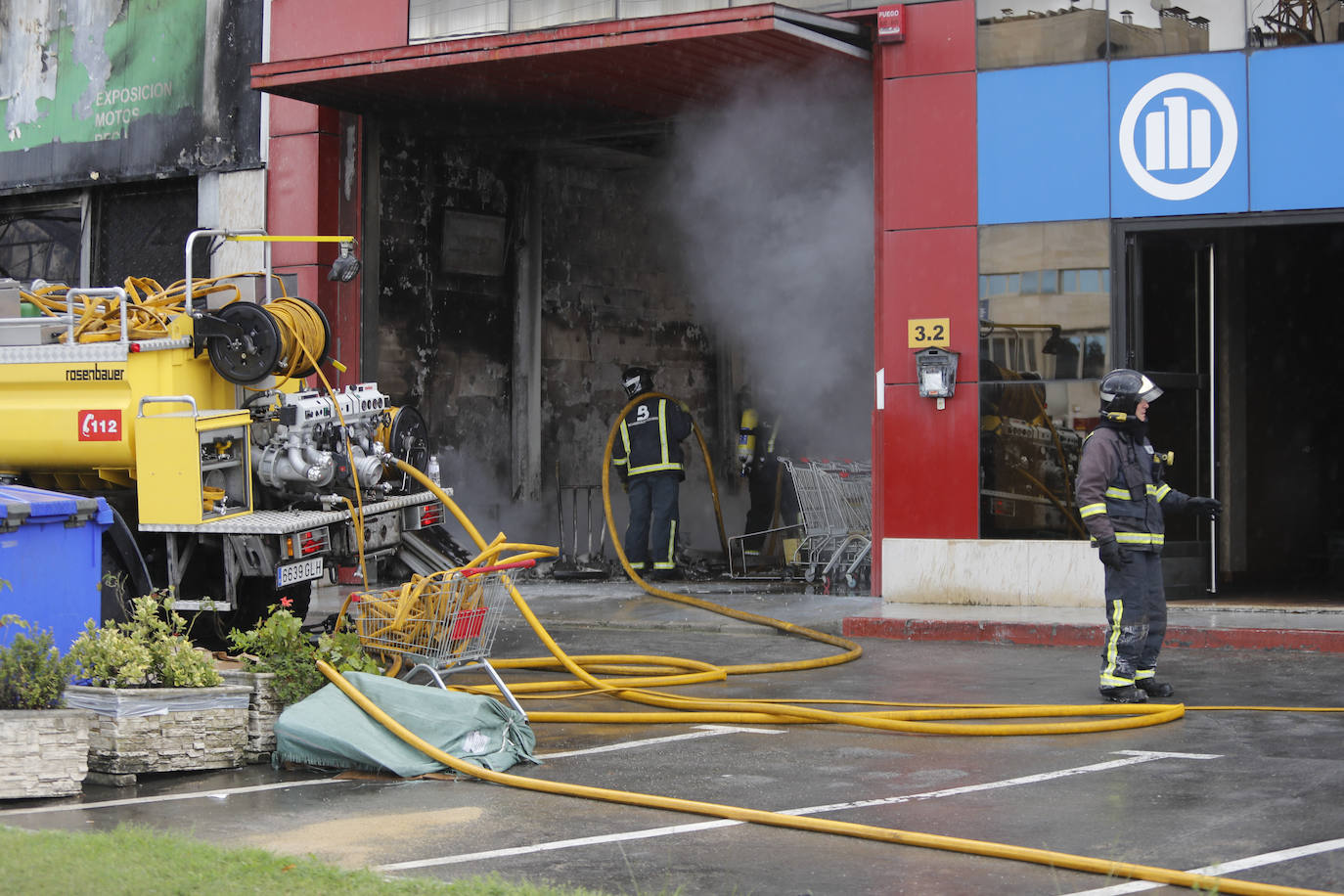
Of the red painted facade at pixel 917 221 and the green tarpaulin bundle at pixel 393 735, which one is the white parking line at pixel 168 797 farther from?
the red painted facade at pixel 917 221

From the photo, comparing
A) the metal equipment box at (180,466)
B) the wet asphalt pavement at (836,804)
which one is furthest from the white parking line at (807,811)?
the metal equipment box at (180,466)

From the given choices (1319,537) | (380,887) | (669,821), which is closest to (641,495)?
(1319,537)

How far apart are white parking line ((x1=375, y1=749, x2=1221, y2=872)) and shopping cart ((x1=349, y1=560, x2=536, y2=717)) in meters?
2.05

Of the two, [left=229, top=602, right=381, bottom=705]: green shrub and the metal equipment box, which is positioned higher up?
the metal equipment box

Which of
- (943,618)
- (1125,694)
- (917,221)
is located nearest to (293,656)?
(1125,694)

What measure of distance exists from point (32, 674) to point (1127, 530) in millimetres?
5872

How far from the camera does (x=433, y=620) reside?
7.64 metres

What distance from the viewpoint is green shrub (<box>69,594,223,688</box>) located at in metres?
6.91

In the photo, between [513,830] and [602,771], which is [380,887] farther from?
[602,771]

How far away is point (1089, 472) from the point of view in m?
8.58

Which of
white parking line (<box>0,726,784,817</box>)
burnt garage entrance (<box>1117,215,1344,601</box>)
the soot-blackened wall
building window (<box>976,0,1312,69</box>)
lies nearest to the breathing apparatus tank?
the soot-blackened wall

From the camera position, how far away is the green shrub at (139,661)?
6.91 meters

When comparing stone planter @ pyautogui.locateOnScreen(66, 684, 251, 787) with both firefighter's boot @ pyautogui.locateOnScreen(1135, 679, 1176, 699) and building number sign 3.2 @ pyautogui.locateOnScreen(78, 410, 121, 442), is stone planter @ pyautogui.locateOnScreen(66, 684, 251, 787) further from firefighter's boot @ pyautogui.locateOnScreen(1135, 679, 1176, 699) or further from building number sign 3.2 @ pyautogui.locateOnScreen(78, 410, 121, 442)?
firefighter's boot @ pyautogui.locateOnScreen(1135, 679, 1176, 699)

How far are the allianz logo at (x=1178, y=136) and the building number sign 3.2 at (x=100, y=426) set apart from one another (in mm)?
8166
